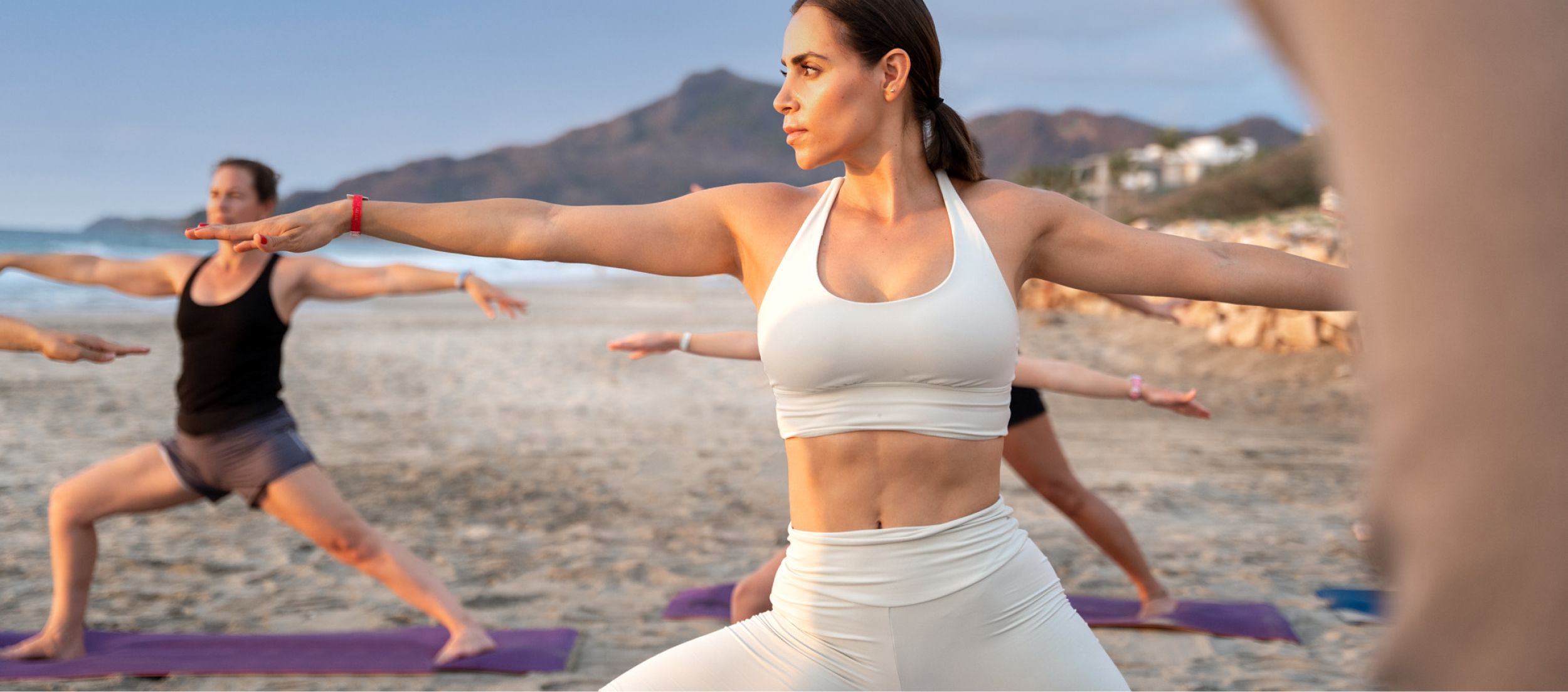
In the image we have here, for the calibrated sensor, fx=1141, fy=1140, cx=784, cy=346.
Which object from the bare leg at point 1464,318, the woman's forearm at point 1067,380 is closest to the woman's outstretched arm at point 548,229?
the bare leg at point 1464,318

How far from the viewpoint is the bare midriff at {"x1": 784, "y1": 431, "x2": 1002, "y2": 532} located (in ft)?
7.80

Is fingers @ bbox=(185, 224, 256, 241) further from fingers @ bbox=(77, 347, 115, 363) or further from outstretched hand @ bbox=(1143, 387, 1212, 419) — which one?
outstretched hand @ bbox=(1143, 387, 1212, 419)

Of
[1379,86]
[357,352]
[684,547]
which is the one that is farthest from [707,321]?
[1379,86]

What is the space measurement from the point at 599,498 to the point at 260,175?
14.3 ft

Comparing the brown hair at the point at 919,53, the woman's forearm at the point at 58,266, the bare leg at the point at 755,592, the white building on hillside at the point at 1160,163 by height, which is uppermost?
the white building on hillside at the point at 1160,163

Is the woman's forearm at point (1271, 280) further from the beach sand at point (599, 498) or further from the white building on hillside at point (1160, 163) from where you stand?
the white building on hillside at point (1160, 163)

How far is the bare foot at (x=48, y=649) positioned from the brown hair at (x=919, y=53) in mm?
4795

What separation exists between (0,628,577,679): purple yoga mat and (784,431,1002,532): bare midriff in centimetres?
328

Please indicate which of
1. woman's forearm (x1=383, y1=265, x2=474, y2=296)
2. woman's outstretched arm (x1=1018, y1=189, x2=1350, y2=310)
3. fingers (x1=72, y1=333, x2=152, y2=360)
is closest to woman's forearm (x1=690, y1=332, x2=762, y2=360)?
woman's forearm (x1=383, y1=265, x2=474, y2=296)

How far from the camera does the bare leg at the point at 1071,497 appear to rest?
18.1 ft

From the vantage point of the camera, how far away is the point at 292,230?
2.33 metres

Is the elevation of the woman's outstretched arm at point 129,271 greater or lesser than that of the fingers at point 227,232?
lesser

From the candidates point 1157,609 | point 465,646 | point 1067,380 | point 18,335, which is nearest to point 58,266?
point 18,335

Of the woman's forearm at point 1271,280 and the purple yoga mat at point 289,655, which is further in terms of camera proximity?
the purple yoga mat at point 289,655
